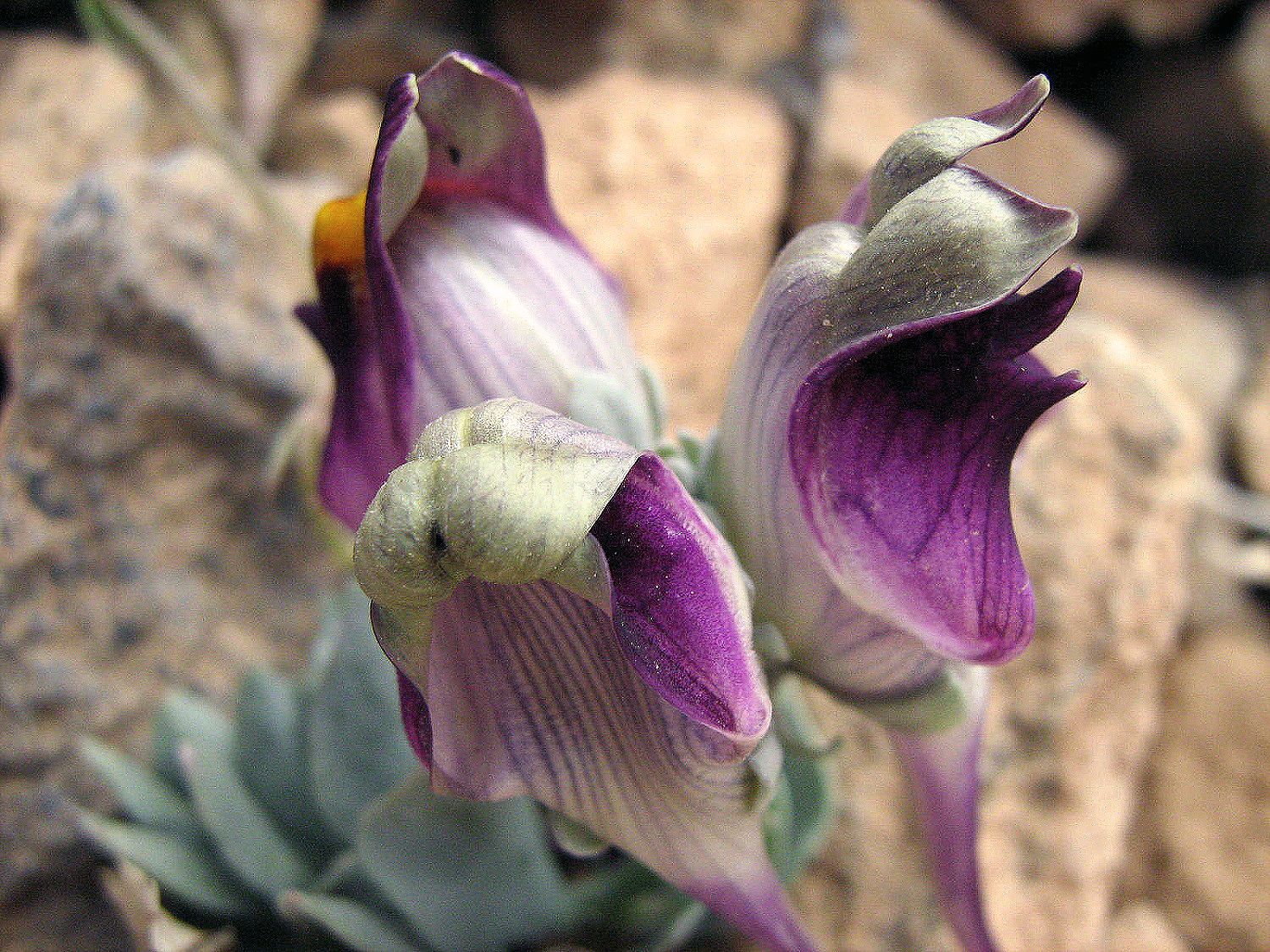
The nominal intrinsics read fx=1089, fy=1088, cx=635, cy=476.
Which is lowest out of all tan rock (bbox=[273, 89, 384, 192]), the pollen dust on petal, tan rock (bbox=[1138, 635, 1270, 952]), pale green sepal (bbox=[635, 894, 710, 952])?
tan rock (bbox=[1138, 635, 1270, 952])

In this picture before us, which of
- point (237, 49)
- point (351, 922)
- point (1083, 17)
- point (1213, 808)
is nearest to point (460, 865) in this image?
point (351, 922)

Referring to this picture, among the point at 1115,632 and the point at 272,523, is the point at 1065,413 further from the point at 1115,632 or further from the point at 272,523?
the point at 272,523

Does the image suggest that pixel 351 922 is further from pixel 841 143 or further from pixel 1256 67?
pixel 1256 67

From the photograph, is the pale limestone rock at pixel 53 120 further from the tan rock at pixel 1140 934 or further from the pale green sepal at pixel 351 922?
the tan rock at pixel 1140 934

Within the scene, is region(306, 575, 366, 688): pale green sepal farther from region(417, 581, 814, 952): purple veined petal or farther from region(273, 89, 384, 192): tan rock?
region(273, 89, 384, 192): tan rock

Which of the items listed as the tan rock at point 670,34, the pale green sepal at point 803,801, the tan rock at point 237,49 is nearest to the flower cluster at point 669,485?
the pale green sepal at point 803,801

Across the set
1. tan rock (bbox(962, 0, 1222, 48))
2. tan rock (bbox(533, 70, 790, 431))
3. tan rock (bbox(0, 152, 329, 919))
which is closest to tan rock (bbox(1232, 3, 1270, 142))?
tan rock (bbox(962, 0, 1222, 48))

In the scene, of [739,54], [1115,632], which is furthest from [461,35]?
[1115,632]
